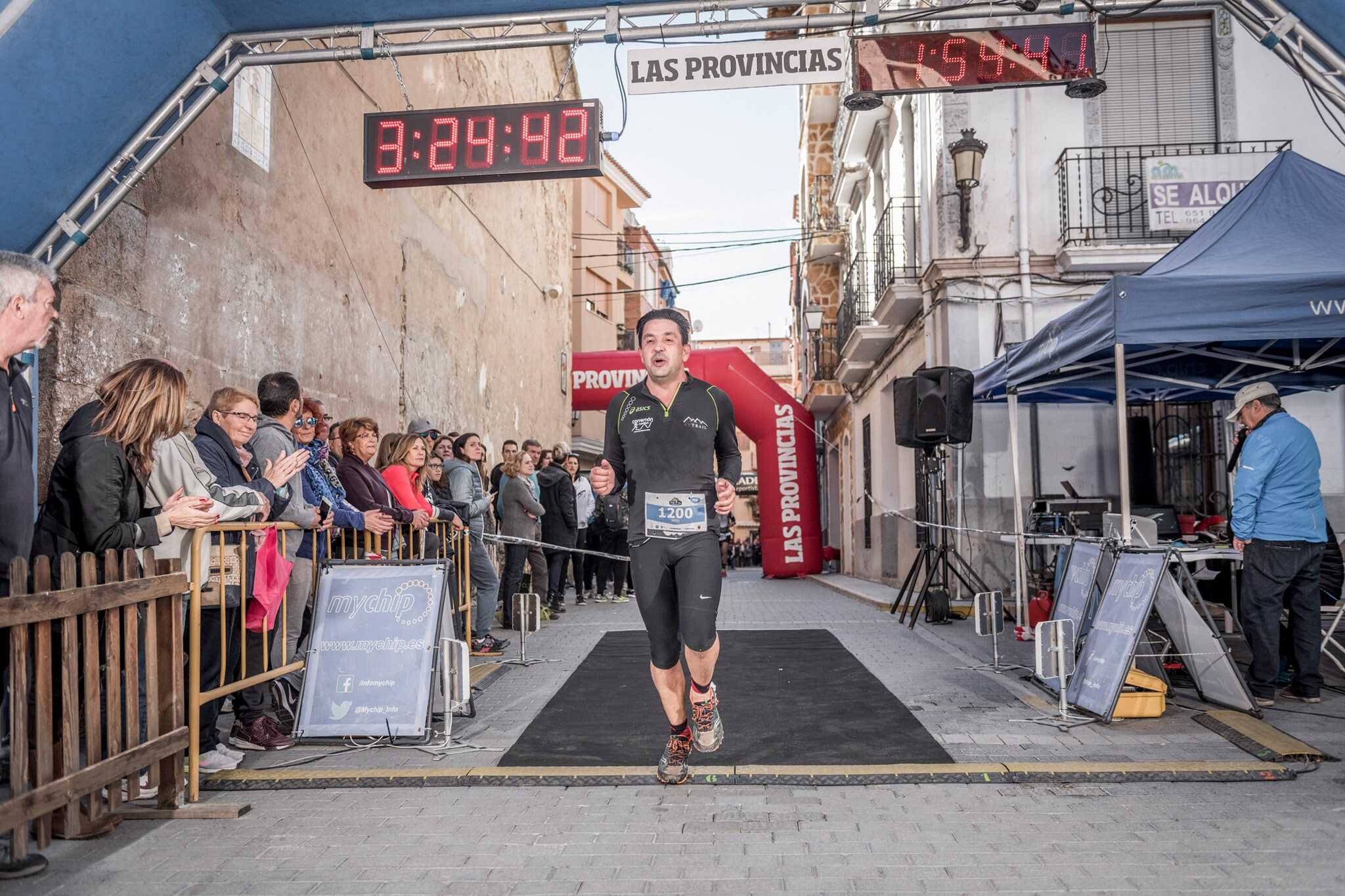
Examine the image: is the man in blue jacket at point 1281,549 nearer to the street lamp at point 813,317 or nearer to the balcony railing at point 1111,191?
the balcony railing at point 1111,191

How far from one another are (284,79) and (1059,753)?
8.46 meters

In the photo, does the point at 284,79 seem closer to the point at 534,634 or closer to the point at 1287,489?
the point at 534,634

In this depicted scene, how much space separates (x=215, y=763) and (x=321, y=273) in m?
6.35

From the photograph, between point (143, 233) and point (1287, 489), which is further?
point (143, 233)

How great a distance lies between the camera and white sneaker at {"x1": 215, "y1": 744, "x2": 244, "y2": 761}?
514cm

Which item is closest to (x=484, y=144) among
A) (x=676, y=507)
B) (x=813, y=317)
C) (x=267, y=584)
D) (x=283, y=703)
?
(x=267, y=584)

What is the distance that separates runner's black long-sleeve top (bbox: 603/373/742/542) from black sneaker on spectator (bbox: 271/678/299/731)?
99.2 inches

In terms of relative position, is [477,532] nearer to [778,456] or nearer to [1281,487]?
[1281,487]

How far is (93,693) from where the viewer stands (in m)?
3.84

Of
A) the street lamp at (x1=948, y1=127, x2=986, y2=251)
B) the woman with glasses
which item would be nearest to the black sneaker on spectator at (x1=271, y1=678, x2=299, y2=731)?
the woman with glasses

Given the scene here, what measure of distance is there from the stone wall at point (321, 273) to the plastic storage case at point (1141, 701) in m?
6.23

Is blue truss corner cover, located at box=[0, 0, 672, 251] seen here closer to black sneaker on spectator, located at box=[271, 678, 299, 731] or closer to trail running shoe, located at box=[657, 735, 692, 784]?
black sneaker on spectator, located at box=[271, 678, 299, 731]

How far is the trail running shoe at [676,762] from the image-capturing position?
4734 mm

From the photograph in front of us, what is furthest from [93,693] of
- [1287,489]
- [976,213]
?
[976,213]
